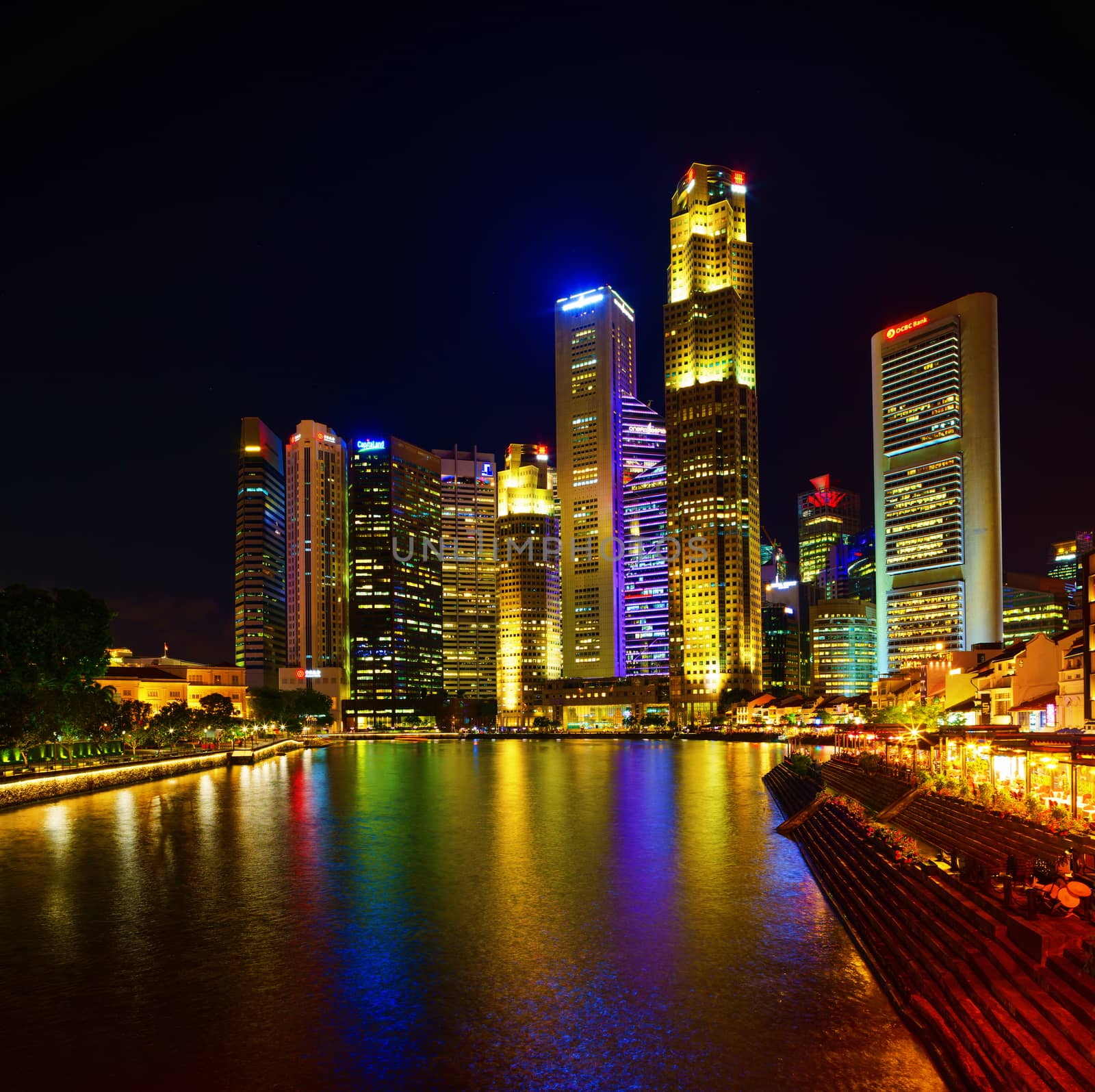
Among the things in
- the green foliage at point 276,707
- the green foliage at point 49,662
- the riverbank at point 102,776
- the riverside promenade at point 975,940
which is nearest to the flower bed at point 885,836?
the riverside promenade at point 975,940

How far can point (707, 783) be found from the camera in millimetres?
73062

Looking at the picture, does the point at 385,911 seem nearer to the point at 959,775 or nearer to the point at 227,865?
the point at 227,865

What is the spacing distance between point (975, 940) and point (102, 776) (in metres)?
68.8

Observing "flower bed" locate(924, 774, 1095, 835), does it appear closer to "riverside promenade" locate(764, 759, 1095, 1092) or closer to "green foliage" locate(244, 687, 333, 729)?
"riverside promenade" locate(764, 759, 1095, 1092)

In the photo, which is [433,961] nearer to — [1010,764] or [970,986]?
[970,986]

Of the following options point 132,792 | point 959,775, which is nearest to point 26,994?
point 959,775

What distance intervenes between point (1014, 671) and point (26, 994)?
67.4m

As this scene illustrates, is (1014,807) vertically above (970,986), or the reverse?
(1014,807)

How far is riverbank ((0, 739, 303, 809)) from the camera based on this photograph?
193ft

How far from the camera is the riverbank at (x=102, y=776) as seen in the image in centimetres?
5869

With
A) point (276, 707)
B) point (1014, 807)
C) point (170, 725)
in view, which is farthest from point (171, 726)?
point (1014, 807)

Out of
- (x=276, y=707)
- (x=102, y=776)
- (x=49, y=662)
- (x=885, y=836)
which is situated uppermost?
(x=49, y=662)

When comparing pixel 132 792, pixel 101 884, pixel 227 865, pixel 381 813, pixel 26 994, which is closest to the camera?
pixel 26 994

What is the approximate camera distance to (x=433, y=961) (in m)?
23.4
